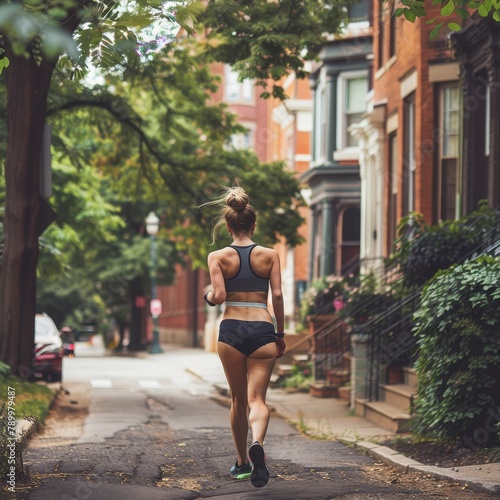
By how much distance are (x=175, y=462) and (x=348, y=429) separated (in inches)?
166

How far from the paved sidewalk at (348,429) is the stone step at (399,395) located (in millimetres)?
409

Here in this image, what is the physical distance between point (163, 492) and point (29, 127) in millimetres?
10116

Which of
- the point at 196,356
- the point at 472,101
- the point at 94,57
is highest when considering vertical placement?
the point at 472,101

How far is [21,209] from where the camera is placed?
56.2ft

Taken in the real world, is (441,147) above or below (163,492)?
above

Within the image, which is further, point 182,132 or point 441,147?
point 182,132

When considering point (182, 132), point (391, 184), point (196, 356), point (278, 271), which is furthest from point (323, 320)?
point (196, 356)

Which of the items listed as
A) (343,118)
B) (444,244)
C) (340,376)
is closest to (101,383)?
(340,376)

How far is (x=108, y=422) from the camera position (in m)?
14.4

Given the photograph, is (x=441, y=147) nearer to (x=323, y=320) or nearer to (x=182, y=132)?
(x=323, y=320)

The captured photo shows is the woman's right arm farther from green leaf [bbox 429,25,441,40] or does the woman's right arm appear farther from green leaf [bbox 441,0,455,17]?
green leaf [bbox 441,0,455,17]

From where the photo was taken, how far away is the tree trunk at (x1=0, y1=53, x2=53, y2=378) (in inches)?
664

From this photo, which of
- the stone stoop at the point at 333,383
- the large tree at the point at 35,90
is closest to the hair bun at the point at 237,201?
the large tree at the point at 35,90

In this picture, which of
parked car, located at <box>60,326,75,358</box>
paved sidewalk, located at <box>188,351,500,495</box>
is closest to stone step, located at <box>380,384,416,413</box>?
paved sidewalk, located at <box>188,351,500,495</box>
